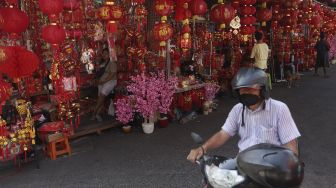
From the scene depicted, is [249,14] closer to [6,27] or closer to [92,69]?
[92,69]

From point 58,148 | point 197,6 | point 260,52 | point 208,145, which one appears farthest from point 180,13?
point 208,145

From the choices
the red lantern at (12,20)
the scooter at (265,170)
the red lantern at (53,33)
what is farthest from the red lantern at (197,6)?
the scooter at (265,170)

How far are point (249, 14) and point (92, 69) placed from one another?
4311 millimetres

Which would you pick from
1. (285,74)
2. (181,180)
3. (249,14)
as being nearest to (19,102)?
(181,180)

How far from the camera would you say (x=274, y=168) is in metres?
1.64

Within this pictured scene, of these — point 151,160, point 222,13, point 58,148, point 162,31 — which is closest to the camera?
point 151,160

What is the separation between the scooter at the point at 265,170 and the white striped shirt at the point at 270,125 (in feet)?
2.36

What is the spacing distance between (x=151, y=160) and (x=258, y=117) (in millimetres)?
3427

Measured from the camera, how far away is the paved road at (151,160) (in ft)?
16.1

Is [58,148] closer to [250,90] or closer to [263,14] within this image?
[250,90]

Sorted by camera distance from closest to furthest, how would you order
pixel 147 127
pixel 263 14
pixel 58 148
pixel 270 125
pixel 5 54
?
pixel 270 125 < pixel 5 54 < pixel 58 148 < pixel 147 127 < pixel 263 14

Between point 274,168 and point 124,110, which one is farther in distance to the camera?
point 124,110

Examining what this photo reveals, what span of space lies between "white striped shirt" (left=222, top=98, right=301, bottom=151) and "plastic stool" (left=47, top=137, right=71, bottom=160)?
13.6 feet

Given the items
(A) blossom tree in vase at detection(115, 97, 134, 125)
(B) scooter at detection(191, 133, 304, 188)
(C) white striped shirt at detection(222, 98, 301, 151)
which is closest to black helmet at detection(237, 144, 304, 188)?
(B) scooter at detection(191, 133, 304, 188)
